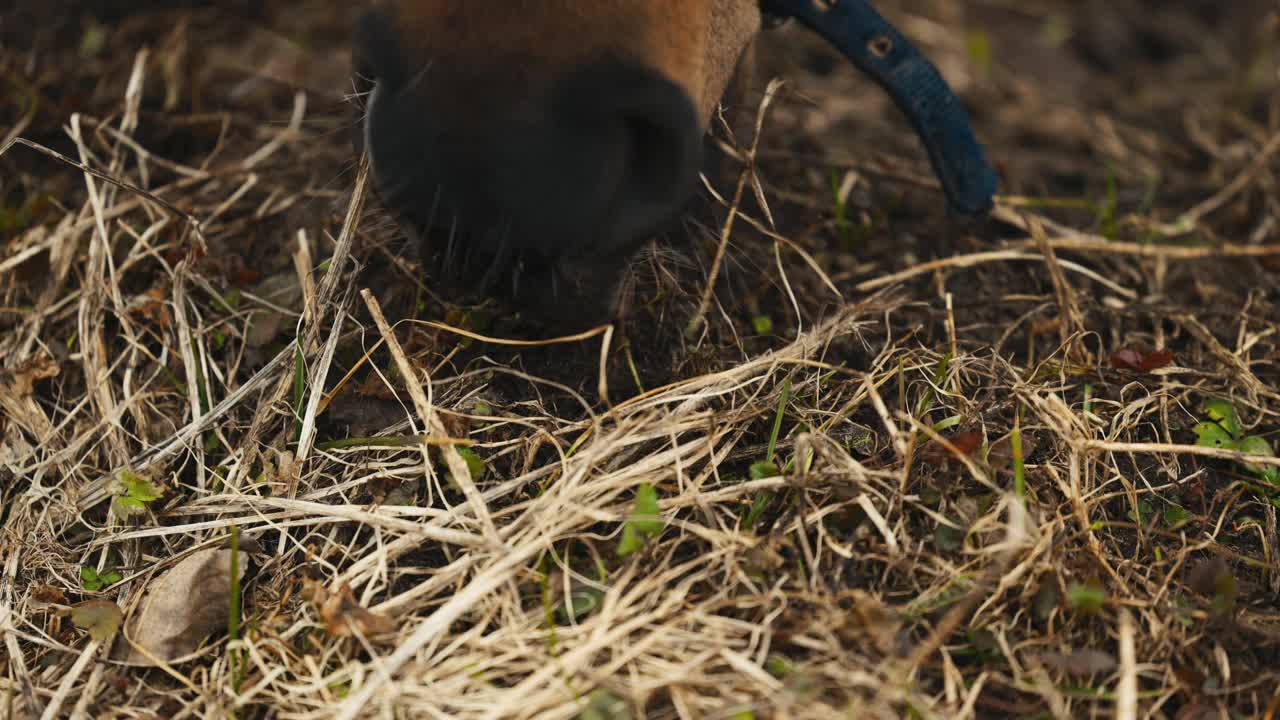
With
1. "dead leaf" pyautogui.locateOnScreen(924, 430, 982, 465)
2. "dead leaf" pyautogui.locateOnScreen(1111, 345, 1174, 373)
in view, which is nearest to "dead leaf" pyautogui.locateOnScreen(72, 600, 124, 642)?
"dead leaf" pyautogui.locateOnScreen(924, 430, 982, 465)

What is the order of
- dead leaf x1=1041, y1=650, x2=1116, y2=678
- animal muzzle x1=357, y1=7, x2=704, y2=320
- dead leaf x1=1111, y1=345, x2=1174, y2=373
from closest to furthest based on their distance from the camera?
animal muzzle x1=357, y1=7, x2=704, y2=320 → dead leaf x1=1041, y1=650, x2=1116, y2=678 → dead leaf x1=1111, y1=345, x2=1174, y2=373

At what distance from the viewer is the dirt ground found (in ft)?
4.04

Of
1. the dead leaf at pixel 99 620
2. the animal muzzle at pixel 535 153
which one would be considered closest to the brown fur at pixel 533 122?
the animal muzzle at pixel 535 153

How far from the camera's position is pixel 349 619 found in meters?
1.24

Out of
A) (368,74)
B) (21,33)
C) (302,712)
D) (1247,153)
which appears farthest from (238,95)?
(1247,153)

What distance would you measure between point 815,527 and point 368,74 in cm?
91

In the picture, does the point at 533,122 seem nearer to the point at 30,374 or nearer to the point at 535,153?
the point at 535,153

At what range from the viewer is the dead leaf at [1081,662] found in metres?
1.20

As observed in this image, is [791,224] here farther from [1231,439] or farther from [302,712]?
[302,712]

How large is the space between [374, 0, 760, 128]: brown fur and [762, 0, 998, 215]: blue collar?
0.56 m

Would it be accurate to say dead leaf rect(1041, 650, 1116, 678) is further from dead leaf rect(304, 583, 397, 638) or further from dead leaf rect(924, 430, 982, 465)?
dead leaf rect(304, 583, 397, 638)

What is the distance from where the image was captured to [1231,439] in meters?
1.60

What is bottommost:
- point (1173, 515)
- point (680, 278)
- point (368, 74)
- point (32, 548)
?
point (32, 548)

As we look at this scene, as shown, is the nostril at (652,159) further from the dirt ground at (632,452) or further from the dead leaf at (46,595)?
the dead leaf at (46,595)
